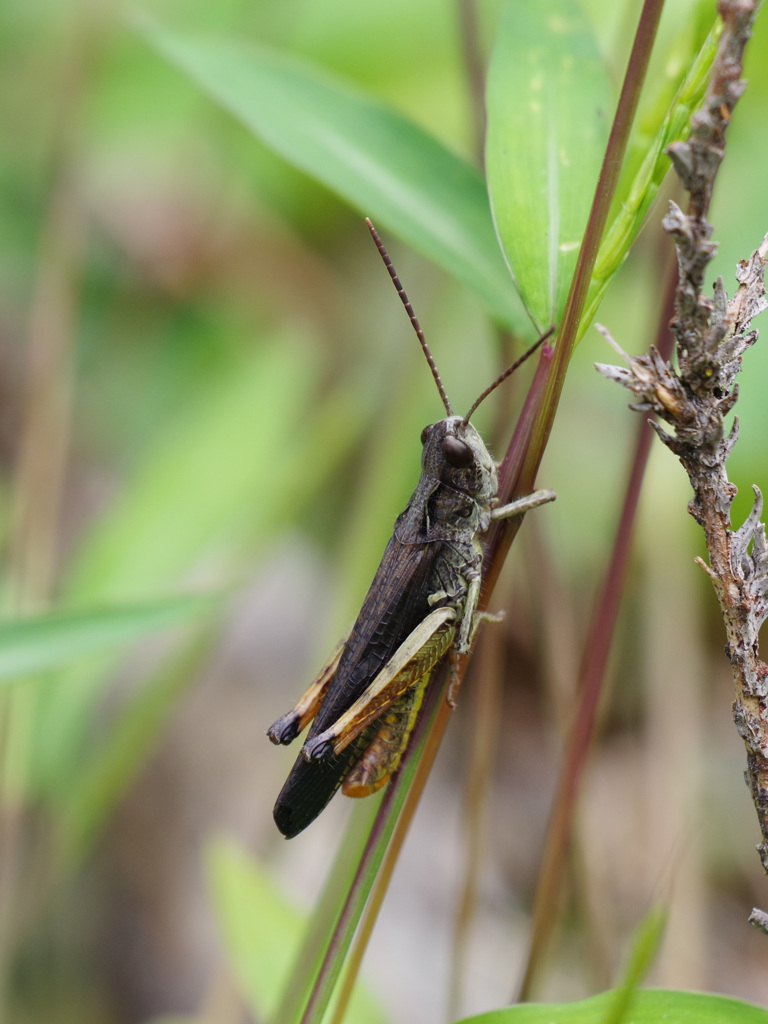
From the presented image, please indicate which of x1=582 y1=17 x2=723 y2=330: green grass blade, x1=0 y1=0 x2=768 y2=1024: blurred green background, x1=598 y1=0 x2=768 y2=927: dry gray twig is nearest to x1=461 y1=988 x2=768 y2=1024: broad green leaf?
x1=598 y1=0 x2=768 y2=927: dry gray twig

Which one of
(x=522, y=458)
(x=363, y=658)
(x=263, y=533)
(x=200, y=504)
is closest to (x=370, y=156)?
(x=522, y=458)

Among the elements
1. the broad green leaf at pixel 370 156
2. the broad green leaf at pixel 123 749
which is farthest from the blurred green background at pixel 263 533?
the broad green leaf at pixel 370 156

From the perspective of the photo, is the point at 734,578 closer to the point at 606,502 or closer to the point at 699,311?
the point at 699,311

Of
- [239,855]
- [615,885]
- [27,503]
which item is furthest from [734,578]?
[615,885]

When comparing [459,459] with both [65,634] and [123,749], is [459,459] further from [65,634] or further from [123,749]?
[123,749]

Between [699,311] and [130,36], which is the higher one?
[130,36]
